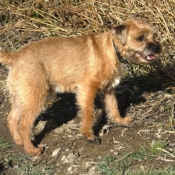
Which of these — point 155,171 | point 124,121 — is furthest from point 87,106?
point 155,171

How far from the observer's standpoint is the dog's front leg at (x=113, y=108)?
6297 mm

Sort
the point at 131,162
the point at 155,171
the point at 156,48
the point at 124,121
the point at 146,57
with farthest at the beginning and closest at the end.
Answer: the point at 124,121
the point at 146,57
the point at 156,48
the point at 131,162
the point at 155,171

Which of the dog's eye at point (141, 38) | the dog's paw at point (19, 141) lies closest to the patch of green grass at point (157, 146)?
the dog's eye at point (141, 38)

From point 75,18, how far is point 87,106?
287 centimetres

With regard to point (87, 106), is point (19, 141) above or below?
below

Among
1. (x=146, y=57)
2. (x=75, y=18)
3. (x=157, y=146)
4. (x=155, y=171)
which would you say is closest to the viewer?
(x=155, y=171)

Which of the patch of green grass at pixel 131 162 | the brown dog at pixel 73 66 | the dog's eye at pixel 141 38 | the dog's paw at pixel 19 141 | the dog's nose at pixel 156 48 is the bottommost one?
the dog's paw at pixel 19 141

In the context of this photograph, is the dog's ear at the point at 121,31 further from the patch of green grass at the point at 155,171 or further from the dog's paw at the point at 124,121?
the patch of green grass at the point at 155,171

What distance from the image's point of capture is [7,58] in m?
5.57

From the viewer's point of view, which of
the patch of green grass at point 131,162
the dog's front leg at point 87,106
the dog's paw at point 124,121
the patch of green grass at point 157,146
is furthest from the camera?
the dog's paw at point 124,121

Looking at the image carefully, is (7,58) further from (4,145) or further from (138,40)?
(138,40)

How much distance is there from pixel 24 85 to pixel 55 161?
105 cm

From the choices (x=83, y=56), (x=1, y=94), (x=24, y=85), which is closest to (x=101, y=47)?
(x=83, y=56)

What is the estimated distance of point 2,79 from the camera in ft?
25.4
